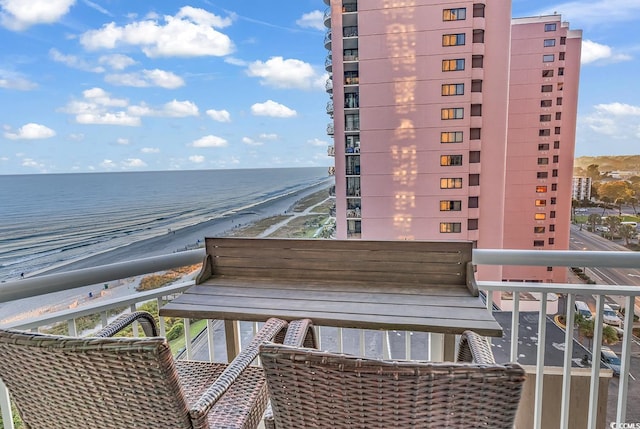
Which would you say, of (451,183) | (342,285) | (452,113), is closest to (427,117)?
(452,113)

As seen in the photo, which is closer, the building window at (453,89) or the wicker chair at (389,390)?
the wicker chair at (389,390)

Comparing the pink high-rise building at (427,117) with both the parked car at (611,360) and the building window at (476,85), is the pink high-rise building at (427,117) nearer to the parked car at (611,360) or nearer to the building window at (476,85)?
the building window at (476,85)

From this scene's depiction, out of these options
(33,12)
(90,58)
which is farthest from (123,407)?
(90,58)

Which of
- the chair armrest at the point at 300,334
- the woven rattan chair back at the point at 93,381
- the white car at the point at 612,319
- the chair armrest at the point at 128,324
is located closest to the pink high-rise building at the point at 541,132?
the white car at the point at 612,319

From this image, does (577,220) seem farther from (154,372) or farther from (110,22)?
(110,22)

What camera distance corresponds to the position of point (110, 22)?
3904 millimetres

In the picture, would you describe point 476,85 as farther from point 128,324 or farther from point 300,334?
point 128,324

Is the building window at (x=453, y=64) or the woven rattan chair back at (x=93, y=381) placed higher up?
the building window at (x=453, y=64)

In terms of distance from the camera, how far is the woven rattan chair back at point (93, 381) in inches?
31.4

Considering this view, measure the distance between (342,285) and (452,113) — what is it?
539cm

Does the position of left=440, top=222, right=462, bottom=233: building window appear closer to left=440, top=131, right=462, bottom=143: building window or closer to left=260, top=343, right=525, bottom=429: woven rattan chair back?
left=440, top=131, right=462, bottom=143: building window

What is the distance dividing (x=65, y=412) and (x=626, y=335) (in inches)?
84.0

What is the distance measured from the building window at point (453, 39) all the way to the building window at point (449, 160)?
2.11 m

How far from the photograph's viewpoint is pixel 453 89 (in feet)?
20.7
